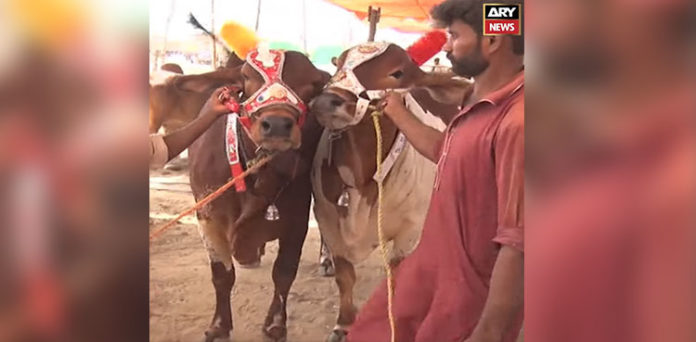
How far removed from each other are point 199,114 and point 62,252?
0.87ft

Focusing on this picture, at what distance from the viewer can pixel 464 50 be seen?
1.00 meters

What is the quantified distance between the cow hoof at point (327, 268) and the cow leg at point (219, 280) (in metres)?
0.13

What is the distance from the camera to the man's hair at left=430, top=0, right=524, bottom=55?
3.27 feet

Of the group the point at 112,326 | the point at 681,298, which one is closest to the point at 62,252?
the point at 112,326

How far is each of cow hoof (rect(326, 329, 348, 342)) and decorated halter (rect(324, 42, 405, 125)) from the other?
1.01ft

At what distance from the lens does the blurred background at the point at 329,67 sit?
0.92 metres

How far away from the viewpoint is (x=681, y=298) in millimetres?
998

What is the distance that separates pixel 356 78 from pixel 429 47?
0.38 feet

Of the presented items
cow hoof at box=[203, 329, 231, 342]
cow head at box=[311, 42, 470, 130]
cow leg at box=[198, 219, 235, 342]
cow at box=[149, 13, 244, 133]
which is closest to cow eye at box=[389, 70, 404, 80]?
cow head at box=[311, 42, 470, 130]

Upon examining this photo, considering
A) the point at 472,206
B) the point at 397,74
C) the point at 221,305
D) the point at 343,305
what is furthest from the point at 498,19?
the point at 221,305

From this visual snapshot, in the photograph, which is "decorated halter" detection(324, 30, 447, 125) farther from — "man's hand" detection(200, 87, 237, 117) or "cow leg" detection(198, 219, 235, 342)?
"cow leg" detection(198, 219, 235, 342)

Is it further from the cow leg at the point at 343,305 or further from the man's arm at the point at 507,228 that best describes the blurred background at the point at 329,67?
the cow leg at the point at 343,305

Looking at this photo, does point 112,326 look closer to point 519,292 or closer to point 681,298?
point 519,292

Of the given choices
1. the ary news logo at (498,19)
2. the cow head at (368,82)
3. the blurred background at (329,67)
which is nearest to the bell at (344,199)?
the cow head at (368,82)
